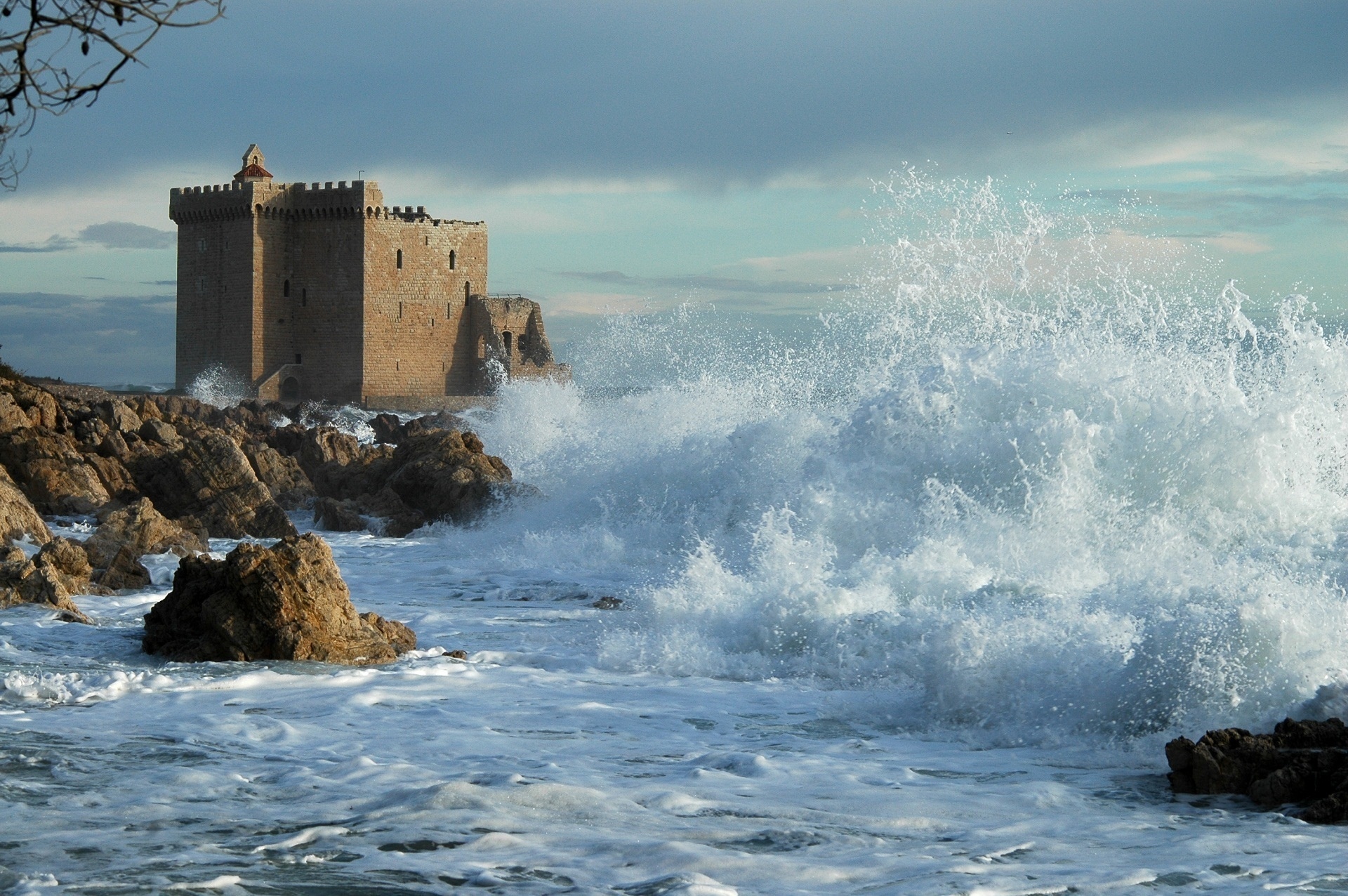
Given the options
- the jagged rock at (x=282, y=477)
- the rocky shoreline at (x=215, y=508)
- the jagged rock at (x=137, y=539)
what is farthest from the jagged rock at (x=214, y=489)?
the jagged rock at (x=282, y=477)

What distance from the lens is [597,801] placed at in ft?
13.9

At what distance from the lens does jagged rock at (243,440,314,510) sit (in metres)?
15.0

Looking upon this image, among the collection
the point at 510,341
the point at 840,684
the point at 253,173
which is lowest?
the point at 840,684

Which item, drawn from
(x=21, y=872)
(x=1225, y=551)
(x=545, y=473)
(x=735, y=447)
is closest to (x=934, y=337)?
(x=735, y=447)

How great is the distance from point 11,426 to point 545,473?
19.2 ft

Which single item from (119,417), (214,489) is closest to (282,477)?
(119,417)

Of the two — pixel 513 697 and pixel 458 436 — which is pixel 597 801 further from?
pixel 458 436

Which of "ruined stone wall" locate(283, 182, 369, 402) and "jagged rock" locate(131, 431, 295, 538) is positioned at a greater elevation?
"ruined stone wall" locate(283, 182, 369, 402)

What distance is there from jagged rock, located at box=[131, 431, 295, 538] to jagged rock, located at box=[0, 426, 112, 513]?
20.0 inches

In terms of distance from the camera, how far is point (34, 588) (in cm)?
720

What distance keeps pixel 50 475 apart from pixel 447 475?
3762 millimetres

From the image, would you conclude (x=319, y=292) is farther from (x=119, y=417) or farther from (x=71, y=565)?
(x=71, y=565)

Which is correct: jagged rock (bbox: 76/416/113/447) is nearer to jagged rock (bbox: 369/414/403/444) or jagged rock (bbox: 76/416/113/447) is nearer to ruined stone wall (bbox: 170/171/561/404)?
jagged rock (bbox: 369/414/403/444)

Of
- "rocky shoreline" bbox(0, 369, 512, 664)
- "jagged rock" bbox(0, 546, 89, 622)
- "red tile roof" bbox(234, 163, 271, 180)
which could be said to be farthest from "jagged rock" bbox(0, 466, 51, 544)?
"red tile roof" bbox(234, 163, 271, 180)
